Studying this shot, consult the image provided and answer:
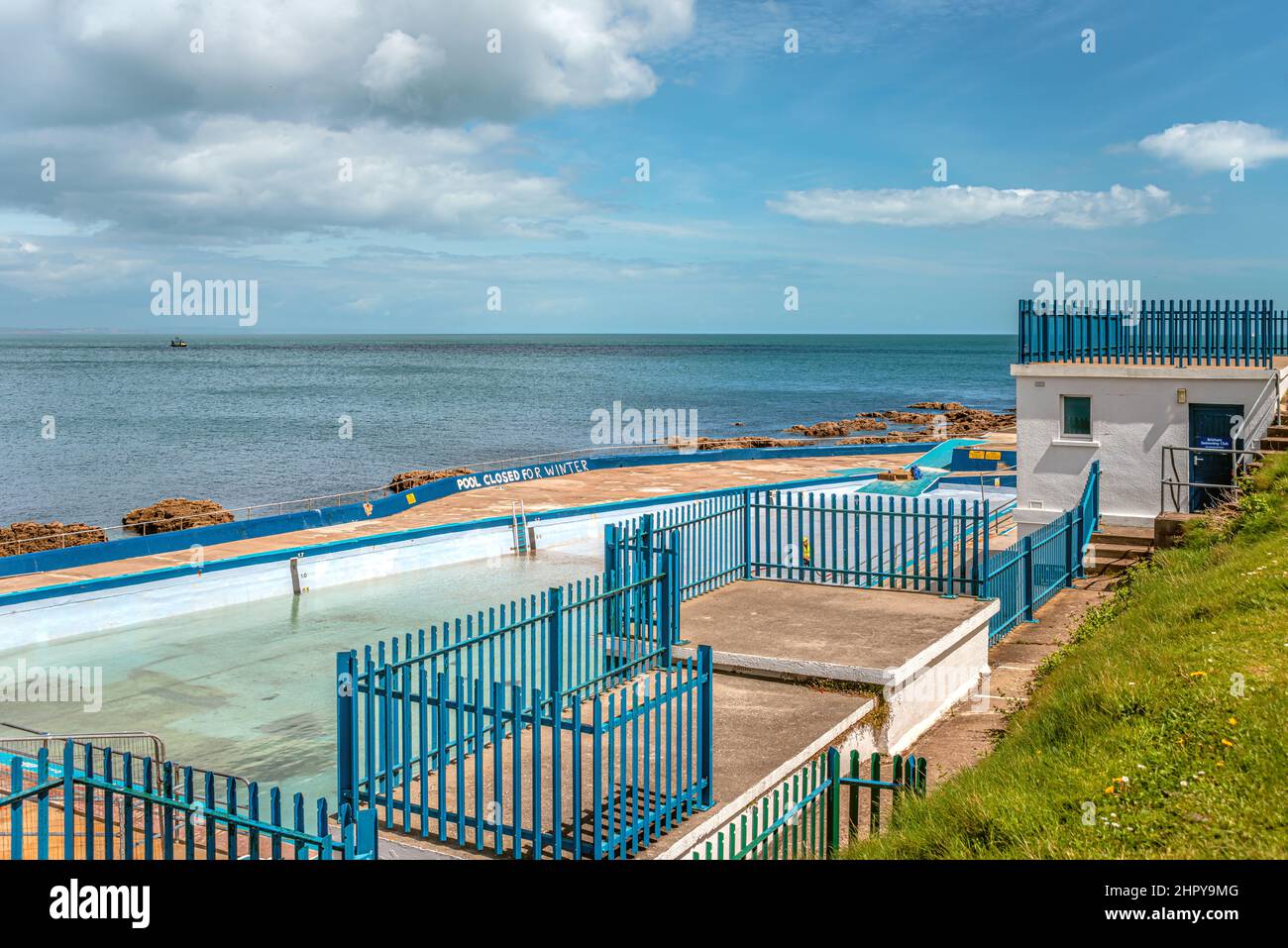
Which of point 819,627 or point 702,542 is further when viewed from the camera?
point 702,542

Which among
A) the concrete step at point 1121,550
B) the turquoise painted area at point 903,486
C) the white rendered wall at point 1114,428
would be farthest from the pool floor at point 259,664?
the turquoise painted area at point 903,486

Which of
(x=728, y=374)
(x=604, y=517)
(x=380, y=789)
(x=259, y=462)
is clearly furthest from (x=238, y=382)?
(x=380, y=789)

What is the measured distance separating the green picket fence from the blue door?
1372 cm

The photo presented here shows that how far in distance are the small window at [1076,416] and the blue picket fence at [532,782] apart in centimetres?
1489

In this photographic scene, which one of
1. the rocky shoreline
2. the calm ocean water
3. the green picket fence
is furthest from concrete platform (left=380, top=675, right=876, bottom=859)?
the calm ocean water

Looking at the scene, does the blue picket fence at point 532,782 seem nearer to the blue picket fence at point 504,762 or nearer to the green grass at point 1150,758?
the blue picket fence at point 504,762

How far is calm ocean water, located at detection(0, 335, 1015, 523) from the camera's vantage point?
6675cm

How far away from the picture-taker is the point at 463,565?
27812 mm

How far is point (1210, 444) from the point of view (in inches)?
806

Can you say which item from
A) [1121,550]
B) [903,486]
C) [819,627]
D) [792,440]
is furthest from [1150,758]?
[792,440]

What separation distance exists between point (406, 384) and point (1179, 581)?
152 meters

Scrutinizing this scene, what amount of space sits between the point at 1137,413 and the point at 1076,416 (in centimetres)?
108

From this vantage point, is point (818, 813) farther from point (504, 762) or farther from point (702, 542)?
point (702, 542)

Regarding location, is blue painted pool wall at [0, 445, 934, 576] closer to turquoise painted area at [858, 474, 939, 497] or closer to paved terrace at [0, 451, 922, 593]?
paved terrace at [0, 451, 922, 593]
